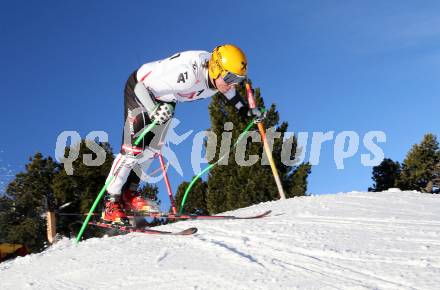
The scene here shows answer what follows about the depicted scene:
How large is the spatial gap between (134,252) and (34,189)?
28.9 meters

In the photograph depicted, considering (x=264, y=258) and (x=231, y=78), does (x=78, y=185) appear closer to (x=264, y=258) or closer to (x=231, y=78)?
(x=231, y=78)

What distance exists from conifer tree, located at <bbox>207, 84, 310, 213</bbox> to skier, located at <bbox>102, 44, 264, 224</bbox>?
52.5 ft

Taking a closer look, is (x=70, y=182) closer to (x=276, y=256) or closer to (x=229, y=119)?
(x=229, y=119)

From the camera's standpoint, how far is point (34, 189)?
3164 centimetres

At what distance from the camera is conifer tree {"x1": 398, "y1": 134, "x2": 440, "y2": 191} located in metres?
30.0

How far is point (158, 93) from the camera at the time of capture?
678 centimetres

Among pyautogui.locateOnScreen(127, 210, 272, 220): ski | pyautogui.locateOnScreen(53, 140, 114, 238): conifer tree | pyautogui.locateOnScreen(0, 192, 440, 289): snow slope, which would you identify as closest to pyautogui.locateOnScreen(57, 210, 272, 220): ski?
pyautogui.locateOnScreen(127, 210, 272, 220): ski

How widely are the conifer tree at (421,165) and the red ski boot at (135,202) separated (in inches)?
990

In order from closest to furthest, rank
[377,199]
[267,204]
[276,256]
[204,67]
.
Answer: [276,256] → [204,67] → [377,199] → [267,204]

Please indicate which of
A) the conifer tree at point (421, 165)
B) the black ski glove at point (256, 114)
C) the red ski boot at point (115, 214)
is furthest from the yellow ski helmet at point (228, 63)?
the conifer tree at point (421, 165)

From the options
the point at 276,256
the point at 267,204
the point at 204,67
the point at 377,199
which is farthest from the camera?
the point at 267,204

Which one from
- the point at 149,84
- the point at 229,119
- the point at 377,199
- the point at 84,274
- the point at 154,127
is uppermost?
the point at 229,119

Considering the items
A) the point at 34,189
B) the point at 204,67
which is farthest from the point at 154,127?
the point at 34,189

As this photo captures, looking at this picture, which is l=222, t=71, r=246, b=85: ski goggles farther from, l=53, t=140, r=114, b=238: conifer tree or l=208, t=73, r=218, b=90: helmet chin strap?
l=53, t=140, r=114, b=238: conifer tree
